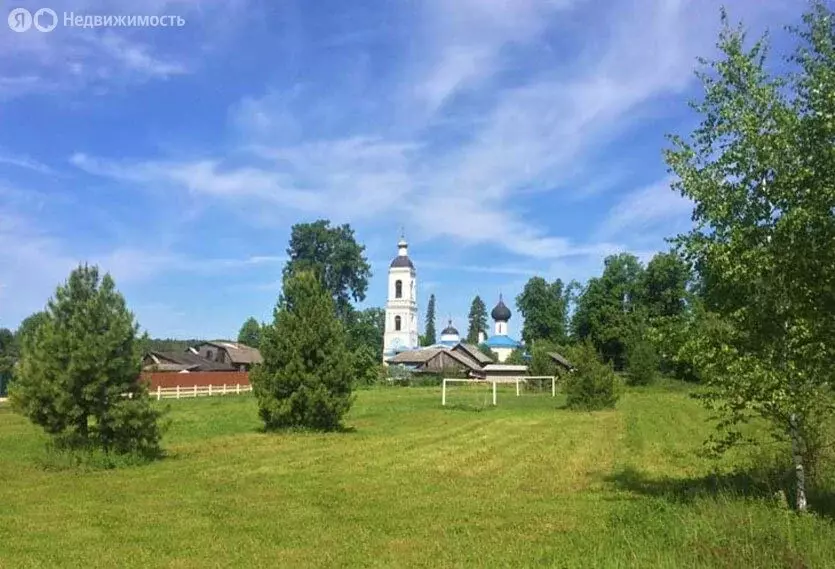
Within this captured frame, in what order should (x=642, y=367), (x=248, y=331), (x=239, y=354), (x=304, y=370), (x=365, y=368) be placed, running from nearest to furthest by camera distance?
1. (x=304, y=370)
2. (x=642, y=367)
3. (x=365, y=368)
4. (x=239, y=354)
5. (x=248, y=331)

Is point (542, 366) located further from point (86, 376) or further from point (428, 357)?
point (86, 376)

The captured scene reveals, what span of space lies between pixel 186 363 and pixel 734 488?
67071mm

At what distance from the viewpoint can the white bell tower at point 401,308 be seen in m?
106

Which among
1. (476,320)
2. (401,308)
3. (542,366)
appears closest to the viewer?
(542,366)

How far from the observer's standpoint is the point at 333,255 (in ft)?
254

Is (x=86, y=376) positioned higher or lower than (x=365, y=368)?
lower

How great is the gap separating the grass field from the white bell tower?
84179 millimetres

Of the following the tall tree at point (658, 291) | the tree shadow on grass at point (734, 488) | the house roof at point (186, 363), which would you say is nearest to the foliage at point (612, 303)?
the tall tree at point (658, 291)

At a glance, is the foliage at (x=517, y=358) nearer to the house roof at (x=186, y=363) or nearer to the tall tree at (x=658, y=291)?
the tall tree at (x=658, y=291)

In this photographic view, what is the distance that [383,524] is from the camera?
10438mm

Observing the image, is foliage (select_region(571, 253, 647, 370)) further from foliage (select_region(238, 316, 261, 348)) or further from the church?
foliage (select_region(238, 316, 261, 348))

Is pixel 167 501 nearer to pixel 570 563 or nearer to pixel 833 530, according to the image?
pixel 570 563

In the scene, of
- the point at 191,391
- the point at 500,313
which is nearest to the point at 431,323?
the point at 500,313

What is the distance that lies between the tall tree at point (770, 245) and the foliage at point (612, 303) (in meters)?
76.9
